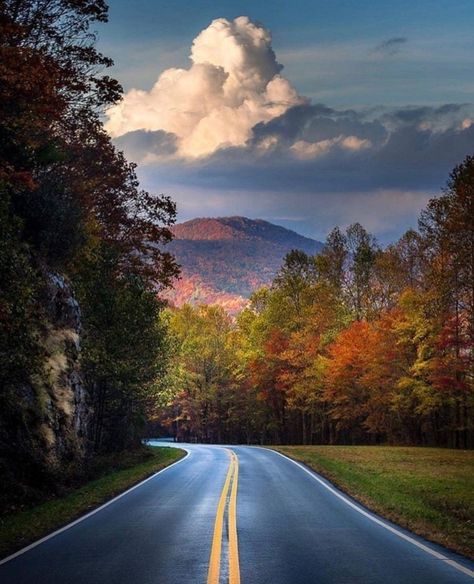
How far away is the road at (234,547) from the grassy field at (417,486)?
24.9 inches

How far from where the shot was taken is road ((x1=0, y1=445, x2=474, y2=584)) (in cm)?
829

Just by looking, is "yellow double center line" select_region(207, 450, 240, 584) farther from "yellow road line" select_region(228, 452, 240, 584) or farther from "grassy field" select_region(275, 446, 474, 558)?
"grassy field" select_region(275, 446, 474, 558)

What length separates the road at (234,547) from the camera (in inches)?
326

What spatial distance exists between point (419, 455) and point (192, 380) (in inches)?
1446

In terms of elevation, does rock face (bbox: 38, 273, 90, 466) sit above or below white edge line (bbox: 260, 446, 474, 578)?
above

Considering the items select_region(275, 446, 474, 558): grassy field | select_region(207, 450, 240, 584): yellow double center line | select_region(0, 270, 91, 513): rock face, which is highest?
select_region(0, 270, 91, 513): rock face

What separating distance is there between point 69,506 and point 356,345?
106 feet

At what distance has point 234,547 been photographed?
33.0ft

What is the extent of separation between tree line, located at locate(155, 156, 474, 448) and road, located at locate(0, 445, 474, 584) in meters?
21.2

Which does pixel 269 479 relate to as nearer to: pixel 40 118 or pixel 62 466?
pixel 62 466

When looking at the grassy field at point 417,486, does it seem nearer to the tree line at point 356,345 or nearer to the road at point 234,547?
the road at point 234,547

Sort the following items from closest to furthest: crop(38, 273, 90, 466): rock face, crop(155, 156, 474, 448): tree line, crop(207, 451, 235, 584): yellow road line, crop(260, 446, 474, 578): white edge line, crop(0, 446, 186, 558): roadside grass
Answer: crop(207, 451, 235, 584): yellow road line < crop(260, 446, 474, 578): white edge line < crop(0, 446, 186, 558): roadside grass < crop(38, 273, 90, 466): rock face < crop(155, 156, 474, 448): tree line

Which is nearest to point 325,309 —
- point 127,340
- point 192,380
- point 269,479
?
point 192,380

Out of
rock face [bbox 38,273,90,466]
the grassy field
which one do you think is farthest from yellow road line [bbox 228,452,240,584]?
rock face [bbox 38,273,90,466]
